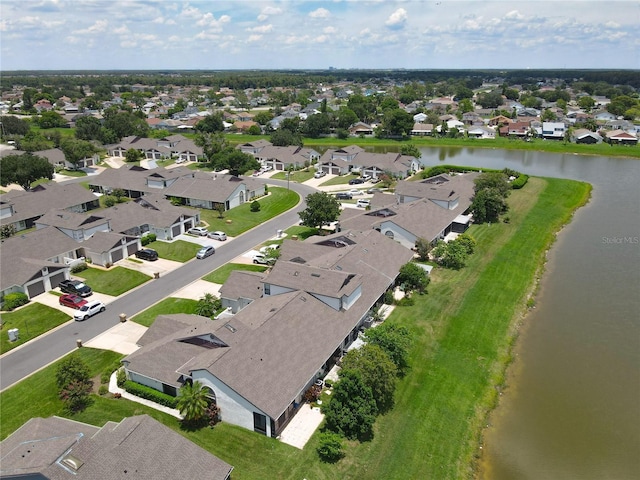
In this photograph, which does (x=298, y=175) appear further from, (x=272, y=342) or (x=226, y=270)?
(x=272, y=342)

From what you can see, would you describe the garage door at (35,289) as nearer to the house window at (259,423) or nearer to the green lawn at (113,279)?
the green lawn at (113,279)

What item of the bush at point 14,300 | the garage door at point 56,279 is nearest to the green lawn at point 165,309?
the bush at point 14,300

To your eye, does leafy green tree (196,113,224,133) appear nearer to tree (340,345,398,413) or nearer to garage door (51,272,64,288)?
garage door (51,272,64,288)

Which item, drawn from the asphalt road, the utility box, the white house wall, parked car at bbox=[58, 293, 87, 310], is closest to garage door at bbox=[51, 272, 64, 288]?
parked car at bbox=[58, 293, 87, 310]

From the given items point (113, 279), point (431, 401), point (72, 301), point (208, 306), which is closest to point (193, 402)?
point (208, 306)

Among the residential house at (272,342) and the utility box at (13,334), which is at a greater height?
the residential house at (272,342)

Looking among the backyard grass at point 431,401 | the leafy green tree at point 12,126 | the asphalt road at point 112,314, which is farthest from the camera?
the leafy green tree at point 12,126

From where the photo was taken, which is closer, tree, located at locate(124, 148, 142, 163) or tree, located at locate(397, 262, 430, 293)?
tree, located at locate(397, 262, 430, 293)
